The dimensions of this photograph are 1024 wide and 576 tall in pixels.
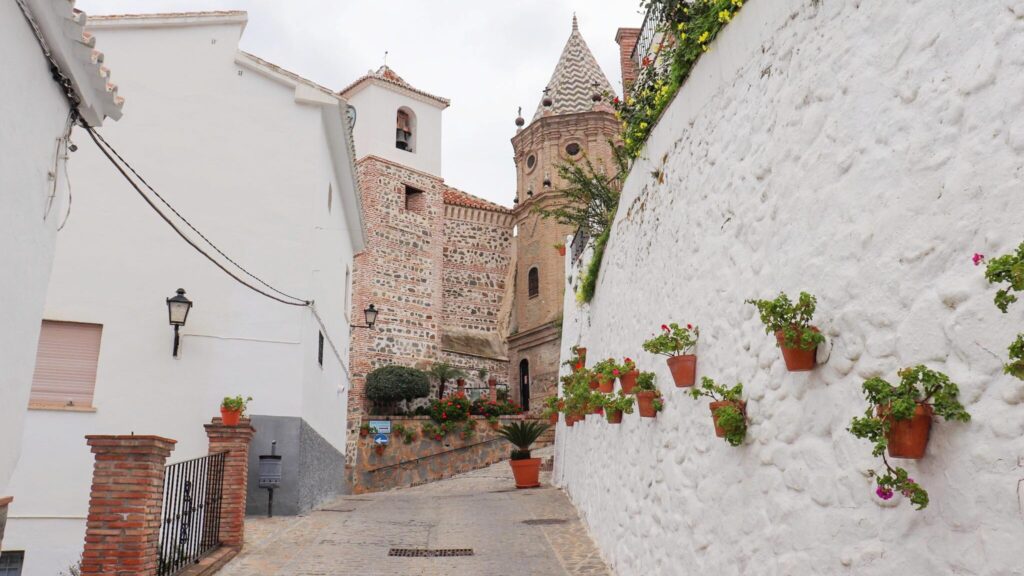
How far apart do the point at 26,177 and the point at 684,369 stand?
445cm

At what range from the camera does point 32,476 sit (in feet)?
31.1

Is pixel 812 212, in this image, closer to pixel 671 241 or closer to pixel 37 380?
pixel 671 241

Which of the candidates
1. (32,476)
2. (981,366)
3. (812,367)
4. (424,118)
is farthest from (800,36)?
(424,118)

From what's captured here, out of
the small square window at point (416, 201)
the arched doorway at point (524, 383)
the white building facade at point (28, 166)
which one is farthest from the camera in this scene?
the arched doorway at point (524, 383)

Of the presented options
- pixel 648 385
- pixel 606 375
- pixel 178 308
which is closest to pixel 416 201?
pixel 178 308

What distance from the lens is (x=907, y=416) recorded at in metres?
2.57

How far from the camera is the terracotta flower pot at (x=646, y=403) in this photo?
592 cm

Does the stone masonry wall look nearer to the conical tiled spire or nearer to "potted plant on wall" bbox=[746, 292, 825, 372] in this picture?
the conical tiled spire

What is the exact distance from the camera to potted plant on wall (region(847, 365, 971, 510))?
101 inches

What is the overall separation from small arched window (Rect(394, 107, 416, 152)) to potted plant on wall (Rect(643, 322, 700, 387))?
20979mm

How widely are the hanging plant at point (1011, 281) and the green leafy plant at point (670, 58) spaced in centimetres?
309

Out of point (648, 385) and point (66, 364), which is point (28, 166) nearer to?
point (648, 385)

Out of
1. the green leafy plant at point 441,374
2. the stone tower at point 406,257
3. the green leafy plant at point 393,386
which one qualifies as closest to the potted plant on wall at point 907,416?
the green leafy plant at point 393,386

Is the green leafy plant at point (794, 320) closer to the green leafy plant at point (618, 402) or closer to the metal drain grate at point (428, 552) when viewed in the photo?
the green leafy plant at point (618, 402)
